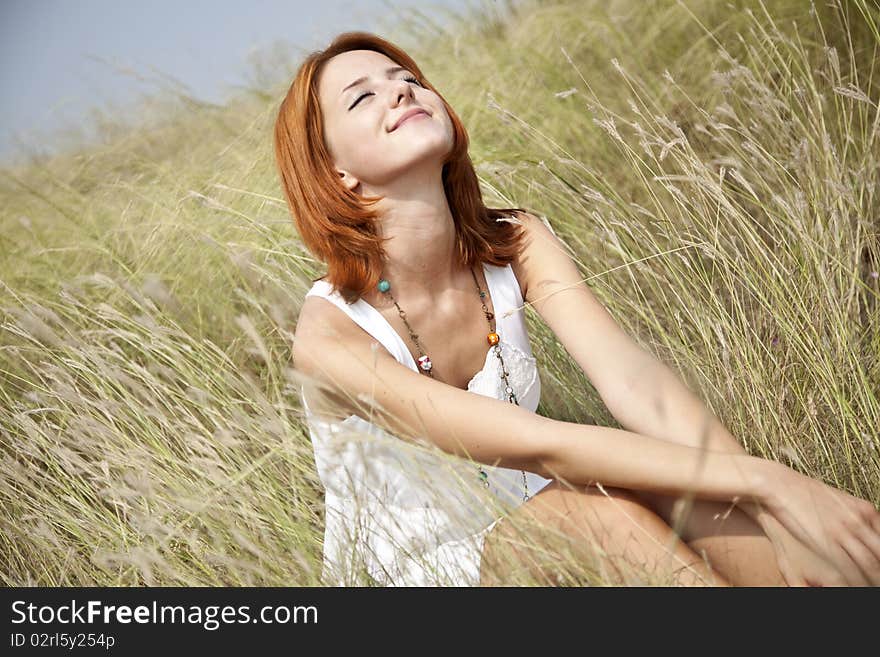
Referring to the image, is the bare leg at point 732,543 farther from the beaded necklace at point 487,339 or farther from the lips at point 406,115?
the lips at point 406,115

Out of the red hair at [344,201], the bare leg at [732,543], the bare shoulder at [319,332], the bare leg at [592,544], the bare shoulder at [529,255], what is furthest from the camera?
the bare shoulder at [529,255]

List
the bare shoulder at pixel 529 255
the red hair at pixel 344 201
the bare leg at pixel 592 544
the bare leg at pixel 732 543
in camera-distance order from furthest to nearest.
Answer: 1. the bare shoulder at pixel 529 255
2. the red hair at pixel 344 201
3. the bare leg at pixel 732 543
4. the bare leg at pixel 592 544

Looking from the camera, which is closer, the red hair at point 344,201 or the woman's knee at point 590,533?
the woman's knee at point 590,533

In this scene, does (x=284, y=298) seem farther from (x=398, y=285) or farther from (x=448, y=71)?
(x=448, y=71)

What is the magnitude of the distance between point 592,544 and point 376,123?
0.98 meters

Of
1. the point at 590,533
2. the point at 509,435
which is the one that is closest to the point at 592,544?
the point at 590,533

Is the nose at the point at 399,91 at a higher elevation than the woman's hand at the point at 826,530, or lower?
higher

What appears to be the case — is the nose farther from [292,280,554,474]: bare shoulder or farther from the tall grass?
[292,280,554,474]: bare shoulder

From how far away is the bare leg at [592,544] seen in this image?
1.53 meters

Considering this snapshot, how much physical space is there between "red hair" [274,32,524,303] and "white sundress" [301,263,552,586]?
6cm

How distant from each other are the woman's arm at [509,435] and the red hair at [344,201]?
201mm

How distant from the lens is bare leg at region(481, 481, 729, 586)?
1525 millimetres

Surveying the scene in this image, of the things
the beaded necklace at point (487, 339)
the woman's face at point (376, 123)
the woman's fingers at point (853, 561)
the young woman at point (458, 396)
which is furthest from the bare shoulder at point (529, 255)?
the woman's fingers at point (853, 561)
